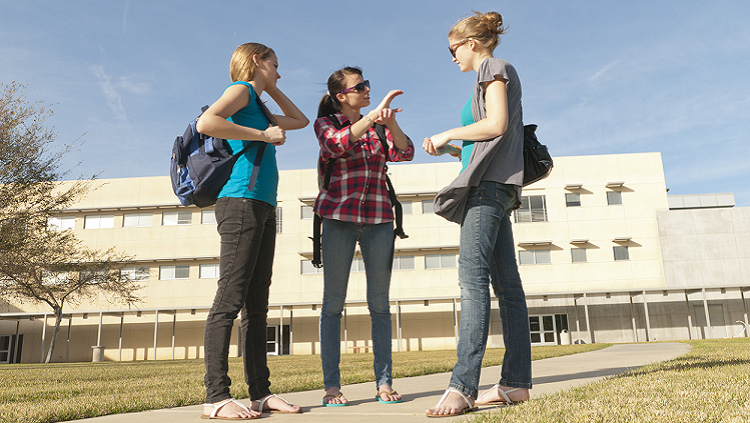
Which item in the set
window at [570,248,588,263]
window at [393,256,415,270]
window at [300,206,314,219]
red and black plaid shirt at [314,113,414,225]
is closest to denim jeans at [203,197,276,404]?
red and black plaid shirt at [314,113,414,225]

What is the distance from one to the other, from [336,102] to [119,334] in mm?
34188

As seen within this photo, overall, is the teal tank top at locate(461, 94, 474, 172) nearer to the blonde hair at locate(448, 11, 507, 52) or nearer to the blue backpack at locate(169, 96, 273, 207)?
the blonde hair at locate(448, 11, 507, 52)

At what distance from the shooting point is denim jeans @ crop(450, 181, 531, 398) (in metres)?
2.48

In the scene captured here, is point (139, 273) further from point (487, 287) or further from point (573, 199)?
point (487, 287)

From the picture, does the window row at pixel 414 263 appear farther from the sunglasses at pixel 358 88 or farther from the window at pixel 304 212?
the sunglasses at pixel 358 88

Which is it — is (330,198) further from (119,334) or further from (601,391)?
(119,334)

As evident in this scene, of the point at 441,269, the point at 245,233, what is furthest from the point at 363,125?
the point at 441,269

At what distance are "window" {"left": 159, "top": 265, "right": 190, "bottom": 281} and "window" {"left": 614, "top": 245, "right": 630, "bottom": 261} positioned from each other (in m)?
26.5

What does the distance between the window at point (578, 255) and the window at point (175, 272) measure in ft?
78.5

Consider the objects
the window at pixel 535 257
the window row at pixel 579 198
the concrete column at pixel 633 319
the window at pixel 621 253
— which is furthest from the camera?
the window row at pixel 579 198

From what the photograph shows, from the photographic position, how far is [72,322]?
109 ft

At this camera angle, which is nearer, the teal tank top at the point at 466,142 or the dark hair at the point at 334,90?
the teal tank top at the point at 466,142

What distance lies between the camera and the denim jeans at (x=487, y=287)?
8.14 ft

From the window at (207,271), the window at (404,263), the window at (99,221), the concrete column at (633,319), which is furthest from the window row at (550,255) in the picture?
the window at (99,221)
